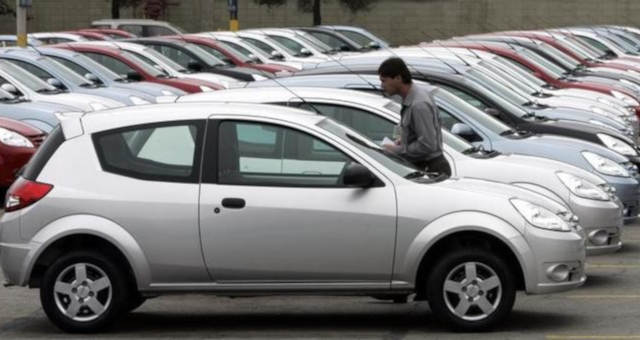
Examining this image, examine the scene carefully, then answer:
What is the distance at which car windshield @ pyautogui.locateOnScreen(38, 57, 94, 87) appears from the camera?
21500 mm

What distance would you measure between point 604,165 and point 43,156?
5899 millimetres

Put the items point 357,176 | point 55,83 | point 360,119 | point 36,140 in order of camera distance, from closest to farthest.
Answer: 1. point 357,176
2. point 360,119
3. point 36,140
4. point 55,83

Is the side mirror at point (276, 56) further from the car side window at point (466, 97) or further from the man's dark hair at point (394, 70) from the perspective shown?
the man's dark hair at point (394, 70)

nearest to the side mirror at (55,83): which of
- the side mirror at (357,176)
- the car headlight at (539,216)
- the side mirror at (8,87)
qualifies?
the side mirror at (8,87)

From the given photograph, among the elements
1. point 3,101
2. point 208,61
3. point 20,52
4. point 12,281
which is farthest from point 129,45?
point 12,281

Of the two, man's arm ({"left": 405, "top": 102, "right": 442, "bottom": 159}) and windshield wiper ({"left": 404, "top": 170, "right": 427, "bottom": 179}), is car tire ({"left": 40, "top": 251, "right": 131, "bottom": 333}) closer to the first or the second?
windshield wiper ({"left": 404, "top": 170, "right": 427, "bottom": 179})

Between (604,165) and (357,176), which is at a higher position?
(357,176)

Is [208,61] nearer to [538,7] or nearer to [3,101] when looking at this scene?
[3,101]

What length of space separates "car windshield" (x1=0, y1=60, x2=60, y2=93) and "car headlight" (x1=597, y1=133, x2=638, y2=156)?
715 cm

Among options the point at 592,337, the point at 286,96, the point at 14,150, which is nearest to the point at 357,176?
the point at 592,337

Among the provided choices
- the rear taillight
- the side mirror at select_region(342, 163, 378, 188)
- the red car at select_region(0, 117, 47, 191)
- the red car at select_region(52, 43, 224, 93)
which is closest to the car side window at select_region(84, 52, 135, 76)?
the red car at select_region(52, 43, 224, 93)

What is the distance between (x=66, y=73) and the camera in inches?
855

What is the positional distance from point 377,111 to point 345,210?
2.55m

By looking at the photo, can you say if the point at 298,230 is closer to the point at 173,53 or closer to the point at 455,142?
the point at 455,142
